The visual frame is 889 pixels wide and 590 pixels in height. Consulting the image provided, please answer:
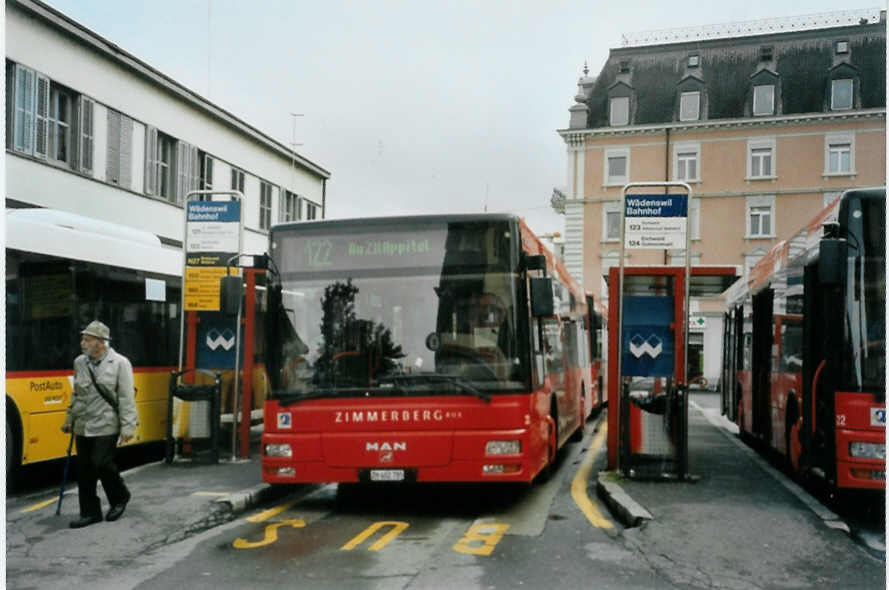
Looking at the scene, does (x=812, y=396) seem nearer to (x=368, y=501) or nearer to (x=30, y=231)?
(x=368, y=501)

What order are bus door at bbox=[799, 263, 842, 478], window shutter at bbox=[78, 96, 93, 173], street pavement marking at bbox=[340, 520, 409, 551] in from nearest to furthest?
street pavement marking at bbox=[340, 520, 409, 551]
bus door at bbox=[799, 263, 842, 478]
window shutter at bbox=[78, 96, 93, 173]

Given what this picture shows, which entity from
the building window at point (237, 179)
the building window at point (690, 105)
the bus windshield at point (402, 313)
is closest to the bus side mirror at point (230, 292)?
the bus windshield at point (402, 313)

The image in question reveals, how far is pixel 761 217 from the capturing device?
19.9m

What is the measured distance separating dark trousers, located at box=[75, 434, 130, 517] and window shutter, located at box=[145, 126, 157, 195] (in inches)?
680

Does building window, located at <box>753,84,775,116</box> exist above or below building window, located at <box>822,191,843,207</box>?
above

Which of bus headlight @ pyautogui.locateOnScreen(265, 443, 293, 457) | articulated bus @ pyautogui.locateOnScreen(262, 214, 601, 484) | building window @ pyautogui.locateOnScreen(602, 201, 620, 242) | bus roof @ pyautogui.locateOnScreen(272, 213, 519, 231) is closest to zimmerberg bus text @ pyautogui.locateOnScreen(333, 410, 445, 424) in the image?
articulated bus @ pyautogui.locateOnScreen(262, 214, 601, 484)

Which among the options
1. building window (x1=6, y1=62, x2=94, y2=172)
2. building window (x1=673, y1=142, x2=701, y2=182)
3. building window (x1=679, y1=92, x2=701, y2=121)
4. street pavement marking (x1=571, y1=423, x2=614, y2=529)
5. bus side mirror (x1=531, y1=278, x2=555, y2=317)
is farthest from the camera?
building window (x1=673, y1=142, x2=701, y2=182)

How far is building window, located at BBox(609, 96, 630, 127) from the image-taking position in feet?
55.8

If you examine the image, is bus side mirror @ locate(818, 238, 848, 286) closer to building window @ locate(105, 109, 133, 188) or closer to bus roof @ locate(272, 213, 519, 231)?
bus roof @ locate(272, 213, 519, 231)

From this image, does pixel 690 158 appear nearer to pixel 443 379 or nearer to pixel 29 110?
pixel 29 110

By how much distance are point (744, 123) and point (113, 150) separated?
13.9m

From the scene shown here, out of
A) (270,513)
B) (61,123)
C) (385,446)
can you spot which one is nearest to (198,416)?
(270,513)

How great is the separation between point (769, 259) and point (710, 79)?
2.55m

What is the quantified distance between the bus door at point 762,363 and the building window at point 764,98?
7.61 feet
